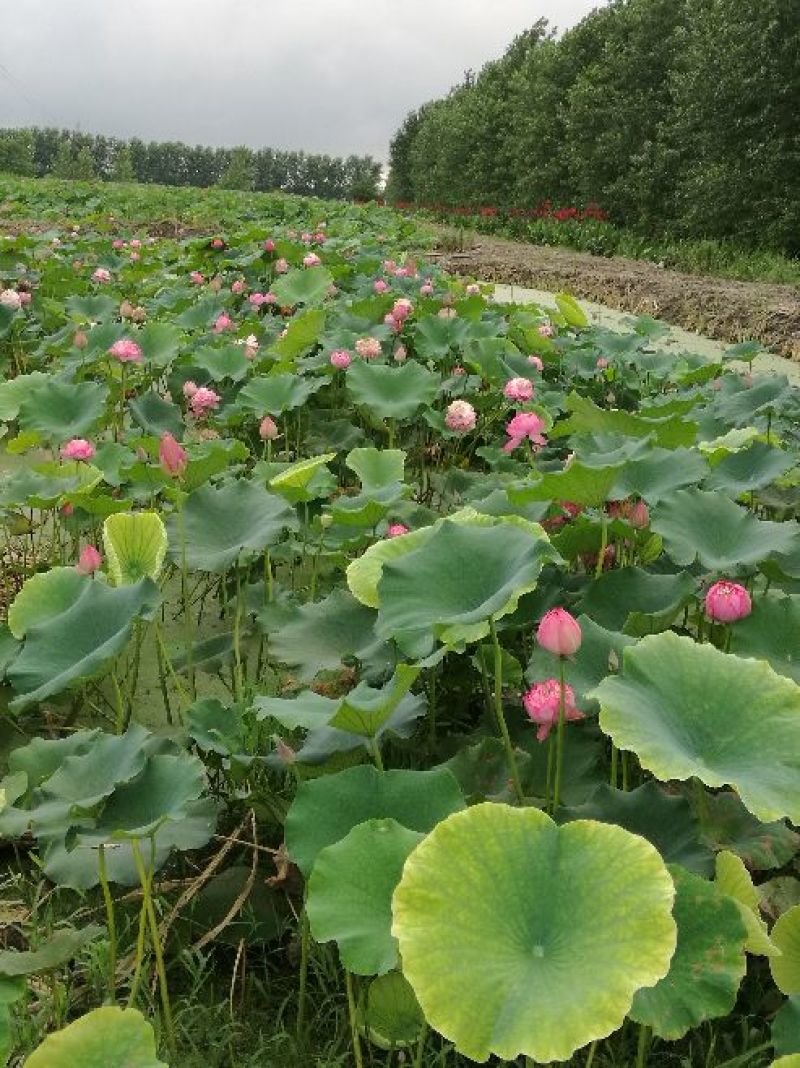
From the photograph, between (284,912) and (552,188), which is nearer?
(284,912)

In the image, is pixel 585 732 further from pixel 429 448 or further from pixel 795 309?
pixel 795 309

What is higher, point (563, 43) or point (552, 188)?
point (563, 43)

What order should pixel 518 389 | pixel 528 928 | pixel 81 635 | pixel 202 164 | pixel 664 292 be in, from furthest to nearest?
pixel 202 164 < pixel 664 292 < pixel 518 389 < pixel 81 635 < pixel 528 928

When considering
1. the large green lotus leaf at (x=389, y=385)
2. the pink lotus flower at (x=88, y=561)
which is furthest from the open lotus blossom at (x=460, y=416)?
the pink lotus flower at (x=88, y=561)

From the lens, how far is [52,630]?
1149 mm

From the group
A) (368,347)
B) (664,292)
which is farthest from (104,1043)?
(664,292)

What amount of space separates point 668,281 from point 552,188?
11.9 meters

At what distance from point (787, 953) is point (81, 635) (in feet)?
2.69

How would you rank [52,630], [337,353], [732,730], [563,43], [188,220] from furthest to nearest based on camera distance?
[563,43] < [188,220] < [337,353] < [52,630] < [732,730]

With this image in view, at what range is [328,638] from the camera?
1.35m

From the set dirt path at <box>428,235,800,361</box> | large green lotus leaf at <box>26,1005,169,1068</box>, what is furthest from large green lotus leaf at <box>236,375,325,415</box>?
dirt path at <box>428,235,800,361</box>

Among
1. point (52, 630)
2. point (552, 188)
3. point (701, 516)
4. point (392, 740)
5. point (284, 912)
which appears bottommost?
point (284, 912)

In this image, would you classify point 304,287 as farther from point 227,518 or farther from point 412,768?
point 412,768

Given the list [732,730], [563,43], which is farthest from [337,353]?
[563,43]
